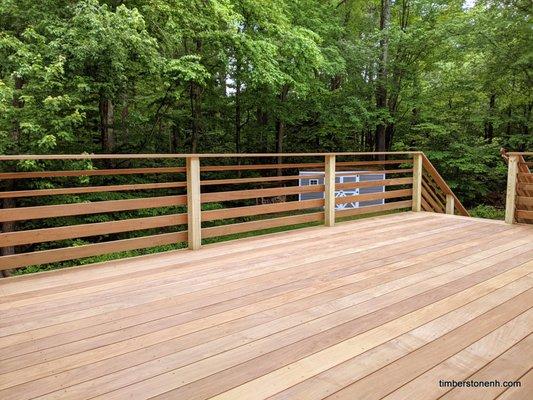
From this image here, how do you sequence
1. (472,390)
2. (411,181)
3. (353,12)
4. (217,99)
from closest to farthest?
(472,390) < (411,181) < (217,99) < (353,12)


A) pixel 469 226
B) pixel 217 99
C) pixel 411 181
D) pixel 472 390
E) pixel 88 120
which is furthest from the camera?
pixel 217 99

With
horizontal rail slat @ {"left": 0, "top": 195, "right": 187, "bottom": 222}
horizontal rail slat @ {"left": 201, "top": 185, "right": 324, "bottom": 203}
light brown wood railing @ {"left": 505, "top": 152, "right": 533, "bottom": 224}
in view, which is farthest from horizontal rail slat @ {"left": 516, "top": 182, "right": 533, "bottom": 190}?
horizontal rail slat @ {"left": 0, "top": 195, "right": 187, "bottom": 222}

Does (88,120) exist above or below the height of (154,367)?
above

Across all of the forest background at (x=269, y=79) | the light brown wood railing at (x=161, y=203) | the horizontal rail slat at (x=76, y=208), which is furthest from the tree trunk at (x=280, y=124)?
the horizontal rail slat at (x=76, y=208)

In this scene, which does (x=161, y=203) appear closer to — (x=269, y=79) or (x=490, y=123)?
(x=269, y=79)

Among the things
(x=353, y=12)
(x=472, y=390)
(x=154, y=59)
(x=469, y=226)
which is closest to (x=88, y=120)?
(x=154, y=59)

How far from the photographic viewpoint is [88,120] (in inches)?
305

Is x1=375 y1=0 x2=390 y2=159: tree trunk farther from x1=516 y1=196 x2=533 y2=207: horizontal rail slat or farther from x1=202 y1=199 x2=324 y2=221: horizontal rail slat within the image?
x1=202 y1=199 x2=324 y2=221: horizontal rail slat

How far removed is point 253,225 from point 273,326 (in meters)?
2.09

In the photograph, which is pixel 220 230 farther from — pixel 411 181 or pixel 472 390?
pixel 411 181

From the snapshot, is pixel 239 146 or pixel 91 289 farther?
pixel 239 146

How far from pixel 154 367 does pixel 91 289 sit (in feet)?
3.86

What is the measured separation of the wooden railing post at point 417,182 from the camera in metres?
5.57

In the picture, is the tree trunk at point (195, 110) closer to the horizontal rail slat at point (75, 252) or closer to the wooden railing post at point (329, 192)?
the wooden railing post at point (329, 192)
